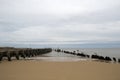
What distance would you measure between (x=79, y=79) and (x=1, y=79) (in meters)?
3.71

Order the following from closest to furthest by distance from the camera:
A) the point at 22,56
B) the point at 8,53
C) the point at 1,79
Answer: the point at 1,79 < the point at 8,53 < the point at 22,56

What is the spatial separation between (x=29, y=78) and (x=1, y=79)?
132 cm

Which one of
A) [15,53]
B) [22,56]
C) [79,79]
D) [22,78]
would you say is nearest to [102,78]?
[79,79]

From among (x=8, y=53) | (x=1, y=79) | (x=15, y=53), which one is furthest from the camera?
(x=15, y=53)

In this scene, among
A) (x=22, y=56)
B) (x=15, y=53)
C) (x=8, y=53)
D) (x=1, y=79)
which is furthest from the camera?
(x=22, y=56)

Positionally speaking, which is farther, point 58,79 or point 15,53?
point 15,53

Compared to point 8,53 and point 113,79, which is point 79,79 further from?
point 8,53

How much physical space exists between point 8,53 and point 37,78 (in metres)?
12.6

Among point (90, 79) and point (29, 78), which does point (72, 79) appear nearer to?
point (90, 79)

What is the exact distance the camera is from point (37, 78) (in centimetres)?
1004

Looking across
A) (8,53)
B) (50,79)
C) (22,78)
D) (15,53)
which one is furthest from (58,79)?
(15,53)

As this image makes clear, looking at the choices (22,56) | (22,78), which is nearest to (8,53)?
(22,56)

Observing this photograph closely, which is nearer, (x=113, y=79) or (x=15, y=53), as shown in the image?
(x=113, y=79)

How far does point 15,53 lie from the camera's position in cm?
2530
